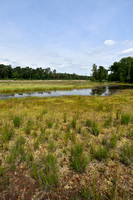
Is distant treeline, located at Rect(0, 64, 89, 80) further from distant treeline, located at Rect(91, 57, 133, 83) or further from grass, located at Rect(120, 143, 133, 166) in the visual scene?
grass, located at Rect(120, 143, 133, 166)

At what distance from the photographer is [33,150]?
373 cm

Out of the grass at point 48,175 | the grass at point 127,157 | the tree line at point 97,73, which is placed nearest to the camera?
the grass at point 48,175

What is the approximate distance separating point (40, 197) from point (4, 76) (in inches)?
4998

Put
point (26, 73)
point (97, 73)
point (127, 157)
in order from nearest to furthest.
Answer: point (127, 157) < point (97, 73) < point (26, 73)

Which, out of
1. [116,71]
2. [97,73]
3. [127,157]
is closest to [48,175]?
[127,157]

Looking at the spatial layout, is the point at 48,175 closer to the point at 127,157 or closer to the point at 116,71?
the point at 127,157

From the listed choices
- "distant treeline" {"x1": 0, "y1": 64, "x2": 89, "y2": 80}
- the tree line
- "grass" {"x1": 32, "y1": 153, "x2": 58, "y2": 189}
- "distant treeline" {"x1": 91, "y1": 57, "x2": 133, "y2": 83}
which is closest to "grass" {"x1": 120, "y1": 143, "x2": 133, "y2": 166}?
Answer: "grass" {"x1": 32, "y1": 153, "x2": 58, "y2": 189}

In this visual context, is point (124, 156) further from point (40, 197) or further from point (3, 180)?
point (3, 180)

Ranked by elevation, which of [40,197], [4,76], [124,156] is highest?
[4,76]

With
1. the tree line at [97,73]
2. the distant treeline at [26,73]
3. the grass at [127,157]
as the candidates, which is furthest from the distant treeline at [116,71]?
the grass at [127,157]

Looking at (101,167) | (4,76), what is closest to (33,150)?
(101,167)

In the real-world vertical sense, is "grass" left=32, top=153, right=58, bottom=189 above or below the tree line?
below

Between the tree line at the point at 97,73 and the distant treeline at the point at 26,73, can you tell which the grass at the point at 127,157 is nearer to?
the tree line at the point at 97,73

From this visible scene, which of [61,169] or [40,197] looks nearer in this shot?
[40,197]
